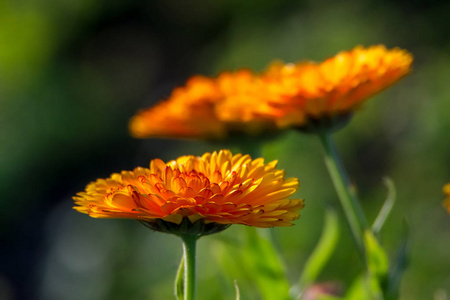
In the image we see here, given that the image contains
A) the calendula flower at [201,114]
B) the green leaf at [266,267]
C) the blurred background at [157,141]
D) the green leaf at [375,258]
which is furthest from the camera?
the blurred background at [157,141]

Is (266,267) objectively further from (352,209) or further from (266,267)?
(352,209)

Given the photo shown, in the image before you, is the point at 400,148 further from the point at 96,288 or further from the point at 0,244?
the point at 0,244

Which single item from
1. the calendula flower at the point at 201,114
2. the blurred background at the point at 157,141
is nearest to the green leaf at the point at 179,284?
the calendula flower at the point at 201,114

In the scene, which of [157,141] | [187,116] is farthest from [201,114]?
[157,141]

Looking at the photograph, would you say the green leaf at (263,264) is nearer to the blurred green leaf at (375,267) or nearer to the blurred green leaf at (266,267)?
the blurred green leaf at (266,267)

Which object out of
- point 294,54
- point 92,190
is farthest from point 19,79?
point 92,190

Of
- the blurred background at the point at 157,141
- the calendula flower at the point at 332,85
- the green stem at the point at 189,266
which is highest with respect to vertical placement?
the blurred background at the point at 157,141

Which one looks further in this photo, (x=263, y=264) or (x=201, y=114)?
(x=201, y=114)

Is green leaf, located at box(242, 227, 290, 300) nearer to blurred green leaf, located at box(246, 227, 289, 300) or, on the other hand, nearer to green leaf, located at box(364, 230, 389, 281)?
blurred green leaf, located at box(246, 227, 289, 300)
